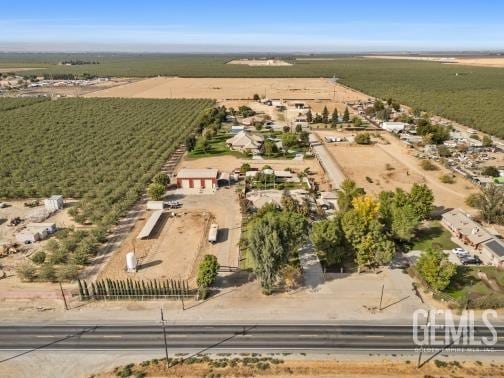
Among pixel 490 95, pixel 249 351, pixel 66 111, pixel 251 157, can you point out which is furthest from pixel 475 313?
pixel 490 95

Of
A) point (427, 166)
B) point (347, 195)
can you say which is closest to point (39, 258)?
point (347, 195)

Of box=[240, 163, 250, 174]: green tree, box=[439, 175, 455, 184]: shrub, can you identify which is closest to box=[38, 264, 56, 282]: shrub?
box=[240, 163, 250, 174]: green tree

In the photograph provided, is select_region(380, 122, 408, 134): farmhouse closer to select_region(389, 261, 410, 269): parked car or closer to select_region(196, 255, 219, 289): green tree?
select_region(389, 261, 410, 269): parked car

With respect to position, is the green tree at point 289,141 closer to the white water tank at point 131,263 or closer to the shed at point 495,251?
the shed at point 495,251

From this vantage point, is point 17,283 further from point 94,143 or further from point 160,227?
point 94,143

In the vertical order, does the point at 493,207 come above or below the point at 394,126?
below

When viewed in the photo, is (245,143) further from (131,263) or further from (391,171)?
(131,263)
